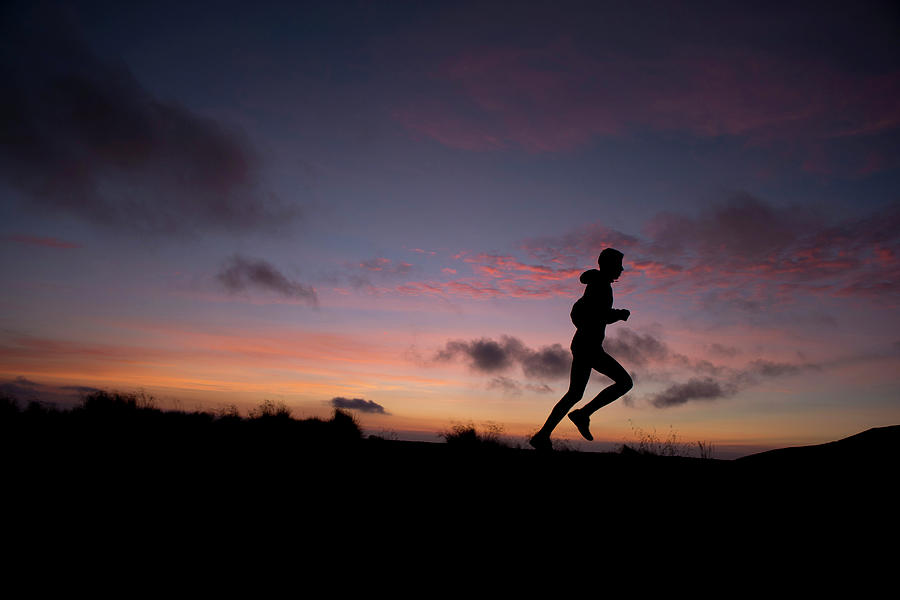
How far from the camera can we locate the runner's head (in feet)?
21.7

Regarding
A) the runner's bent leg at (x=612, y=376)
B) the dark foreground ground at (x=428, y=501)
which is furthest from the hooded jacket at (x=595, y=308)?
the dark foreground ground at (x=428, y=501)

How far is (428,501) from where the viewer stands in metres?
3.82

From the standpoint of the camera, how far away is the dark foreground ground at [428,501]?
9.45ft

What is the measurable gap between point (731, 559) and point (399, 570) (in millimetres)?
1747

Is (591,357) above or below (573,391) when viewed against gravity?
above

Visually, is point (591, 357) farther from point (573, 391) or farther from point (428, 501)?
point (428, 501)

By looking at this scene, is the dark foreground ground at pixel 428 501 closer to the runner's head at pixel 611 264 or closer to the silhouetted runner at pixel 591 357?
the silhouetted runner at pixel 591 357

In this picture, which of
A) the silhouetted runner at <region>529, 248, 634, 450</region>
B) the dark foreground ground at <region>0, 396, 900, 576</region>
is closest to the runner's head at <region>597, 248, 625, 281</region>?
the silhouetted runner at <region>529, 248, 634, 450</region>

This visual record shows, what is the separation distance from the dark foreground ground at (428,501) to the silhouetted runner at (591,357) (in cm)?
Answer: 98

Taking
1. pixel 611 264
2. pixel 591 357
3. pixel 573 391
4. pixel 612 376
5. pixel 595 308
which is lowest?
pixel 573 391

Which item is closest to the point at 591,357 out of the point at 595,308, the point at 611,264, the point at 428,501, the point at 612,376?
the point at 612,376

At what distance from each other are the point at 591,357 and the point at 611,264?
128 cm

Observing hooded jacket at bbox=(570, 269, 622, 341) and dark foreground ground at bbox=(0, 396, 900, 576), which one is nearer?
dark foreground ground at bbox=(0, 396, 900, 576)

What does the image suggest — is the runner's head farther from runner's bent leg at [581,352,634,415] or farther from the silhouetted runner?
runner's bent leg at [581,352,634,415]
